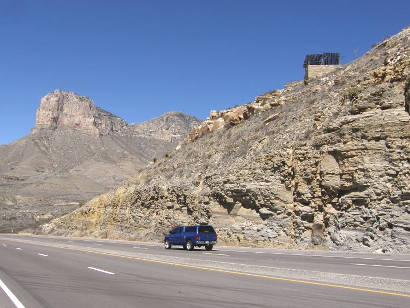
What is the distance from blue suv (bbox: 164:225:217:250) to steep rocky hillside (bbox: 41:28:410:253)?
390 centimetres

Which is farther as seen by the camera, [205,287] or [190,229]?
[190,229]

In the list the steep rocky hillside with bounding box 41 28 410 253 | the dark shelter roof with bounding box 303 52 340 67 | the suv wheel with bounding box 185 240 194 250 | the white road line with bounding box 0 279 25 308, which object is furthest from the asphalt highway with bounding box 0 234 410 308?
the dark shelter roof with bounding box 303 52 340 67

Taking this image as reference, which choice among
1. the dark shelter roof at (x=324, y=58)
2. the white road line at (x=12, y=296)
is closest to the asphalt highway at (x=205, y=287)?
the white road line at (x=12, y=296)

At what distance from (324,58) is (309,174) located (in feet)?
93.3

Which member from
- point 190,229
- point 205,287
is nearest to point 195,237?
point 190,229

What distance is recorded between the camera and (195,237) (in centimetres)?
2588

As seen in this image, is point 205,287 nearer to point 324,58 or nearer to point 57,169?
point 324,58

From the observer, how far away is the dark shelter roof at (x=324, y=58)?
52.9 meters

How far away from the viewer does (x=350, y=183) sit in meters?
25.9

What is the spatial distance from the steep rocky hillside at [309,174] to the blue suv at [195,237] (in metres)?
3.90

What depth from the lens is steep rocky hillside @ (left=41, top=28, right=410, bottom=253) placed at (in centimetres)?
2438

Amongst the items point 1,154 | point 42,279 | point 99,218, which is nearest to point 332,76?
point 99,218

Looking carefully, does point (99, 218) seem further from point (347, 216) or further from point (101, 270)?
point (101, 270)

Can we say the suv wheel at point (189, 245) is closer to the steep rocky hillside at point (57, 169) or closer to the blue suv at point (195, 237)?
the blue suv at point (195, 237)
